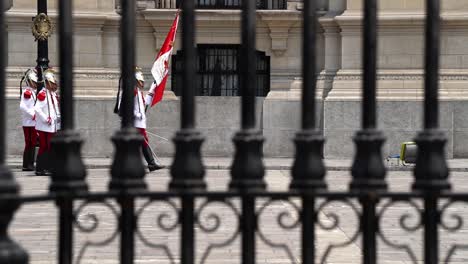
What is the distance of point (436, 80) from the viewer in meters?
5.17

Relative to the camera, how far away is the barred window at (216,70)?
25.9 meters

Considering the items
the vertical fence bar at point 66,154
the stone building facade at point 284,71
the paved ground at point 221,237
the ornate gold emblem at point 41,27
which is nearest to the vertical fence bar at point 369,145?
the vertical fence bar at point 66,154

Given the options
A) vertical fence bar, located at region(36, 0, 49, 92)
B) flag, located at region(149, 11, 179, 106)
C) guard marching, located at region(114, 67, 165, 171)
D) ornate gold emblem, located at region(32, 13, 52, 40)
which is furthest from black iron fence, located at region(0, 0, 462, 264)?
ornate gold emblem, located at region(32, 13, 52, 40)

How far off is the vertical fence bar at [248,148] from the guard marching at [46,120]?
1530 centimetres

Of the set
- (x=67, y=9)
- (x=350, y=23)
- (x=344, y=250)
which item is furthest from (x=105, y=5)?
(x=67, y=9)

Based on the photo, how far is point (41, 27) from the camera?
22.6 meters

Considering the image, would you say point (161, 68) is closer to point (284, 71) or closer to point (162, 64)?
point (162, 64)

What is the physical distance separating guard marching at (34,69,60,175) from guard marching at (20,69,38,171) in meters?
0.59

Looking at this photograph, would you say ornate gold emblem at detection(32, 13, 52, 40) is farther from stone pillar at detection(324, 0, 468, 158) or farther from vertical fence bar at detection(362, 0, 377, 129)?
vertical fence bar at detection(362, 0, 377, 129)

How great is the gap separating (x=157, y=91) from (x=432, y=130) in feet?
52.8

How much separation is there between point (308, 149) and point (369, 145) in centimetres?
24

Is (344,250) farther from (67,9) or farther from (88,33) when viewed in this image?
(88,33)

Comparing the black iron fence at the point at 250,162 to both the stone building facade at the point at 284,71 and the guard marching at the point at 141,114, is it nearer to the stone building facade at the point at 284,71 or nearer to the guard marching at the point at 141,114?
the guard marching at the point at 141,114

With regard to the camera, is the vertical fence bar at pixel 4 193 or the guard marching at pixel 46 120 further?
the guard marching at pixel 46 120
